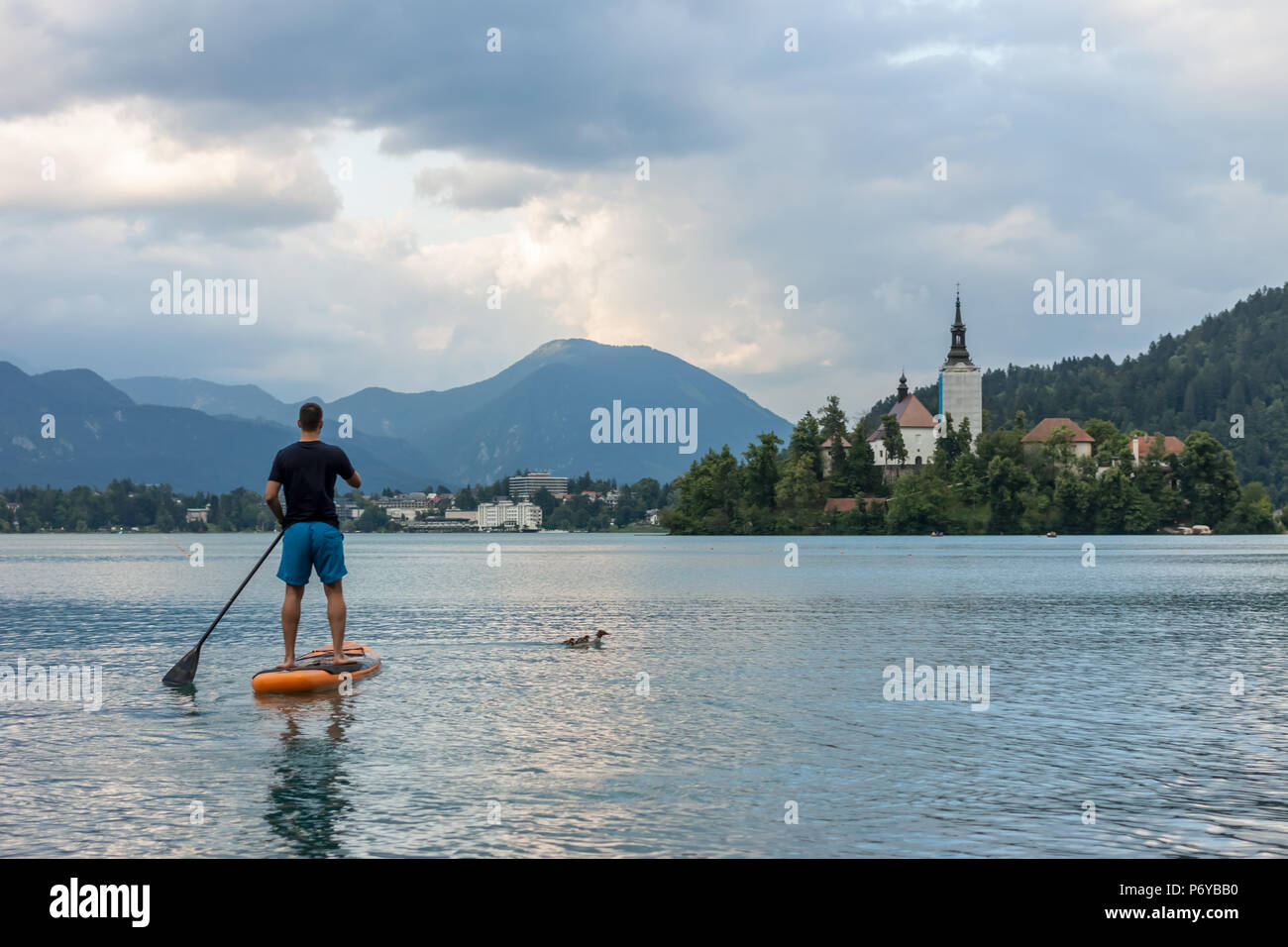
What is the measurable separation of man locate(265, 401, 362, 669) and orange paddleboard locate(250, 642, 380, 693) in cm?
182

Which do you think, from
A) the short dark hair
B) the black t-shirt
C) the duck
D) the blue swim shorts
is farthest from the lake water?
the short dark hair

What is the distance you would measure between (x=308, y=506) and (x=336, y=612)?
2.52 metres

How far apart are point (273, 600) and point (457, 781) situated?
44298 millimetres

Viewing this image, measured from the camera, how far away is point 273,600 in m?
54.6

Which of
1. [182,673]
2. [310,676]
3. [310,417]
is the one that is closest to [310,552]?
[310,417]

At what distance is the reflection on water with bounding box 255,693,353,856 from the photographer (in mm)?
10670

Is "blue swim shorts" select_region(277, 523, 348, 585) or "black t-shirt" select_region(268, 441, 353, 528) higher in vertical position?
"black t-shirt" select_region(268, 441, 353, 528)

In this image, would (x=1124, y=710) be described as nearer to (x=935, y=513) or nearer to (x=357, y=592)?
(x=357, y=592)

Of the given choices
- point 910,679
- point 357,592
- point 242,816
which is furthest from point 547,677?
point 357,592

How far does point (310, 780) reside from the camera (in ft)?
43.2

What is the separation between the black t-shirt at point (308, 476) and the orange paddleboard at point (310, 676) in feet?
11.1

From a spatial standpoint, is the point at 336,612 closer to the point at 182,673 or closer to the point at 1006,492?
the point at 182,673

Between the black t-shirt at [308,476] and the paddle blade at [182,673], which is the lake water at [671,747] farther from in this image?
the black t-shirt at [308,476]

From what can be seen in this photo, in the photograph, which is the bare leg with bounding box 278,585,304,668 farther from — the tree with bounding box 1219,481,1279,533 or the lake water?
the tree with bounding box 1219,481,1279,533
